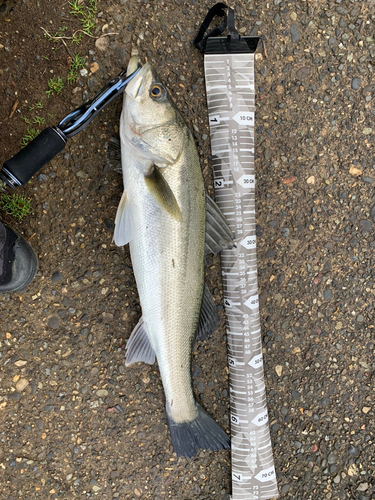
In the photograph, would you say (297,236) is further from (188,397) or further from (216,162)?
(188,397)

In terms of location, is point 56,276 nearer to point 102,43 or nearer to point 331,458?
point 102,43

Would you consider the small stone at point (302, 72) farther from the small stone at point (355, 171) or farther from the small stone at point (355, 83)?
the small stone at point (355, 171)

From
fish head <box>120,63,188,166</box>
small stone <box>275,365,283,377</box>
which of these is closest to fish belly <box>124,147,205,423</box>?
fish head <box>120,63,188,166</box>

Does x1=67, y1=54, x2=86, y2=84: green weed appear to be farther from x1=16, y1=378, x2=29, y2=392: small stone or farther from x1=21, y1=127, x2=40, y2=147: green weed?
x1=16, y1=378, x2=29, y2=392: small stone

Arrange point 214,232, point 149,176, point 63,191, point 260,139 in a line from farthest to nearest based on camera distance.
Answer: point 260,139 → point 63,191 → point 214,232 → point 149,176

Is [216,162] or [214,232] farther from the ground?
[216,162]

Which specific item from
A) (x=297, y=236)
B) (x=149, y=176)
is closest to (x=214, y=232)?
(x=149, y=176)

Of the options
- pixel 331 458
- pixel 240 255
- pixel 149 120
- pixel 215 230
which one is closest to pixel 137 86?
pixel 149 120

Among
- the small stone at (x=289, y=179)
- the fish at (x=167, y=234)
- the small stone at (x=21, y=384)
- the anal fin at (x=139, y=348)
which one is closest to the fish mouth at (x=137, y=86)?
the fish at (x=167, y=234)
